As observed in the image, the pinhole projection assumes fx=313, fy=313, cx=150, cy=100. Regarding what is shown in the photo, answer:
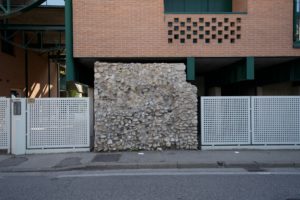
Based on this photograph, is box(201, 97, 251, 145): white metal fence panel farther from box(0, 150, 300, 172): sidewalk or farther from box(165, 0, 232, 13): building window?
box(165, 0, 232, 13): building window

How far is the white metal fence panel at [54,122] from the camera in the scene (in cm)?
1043

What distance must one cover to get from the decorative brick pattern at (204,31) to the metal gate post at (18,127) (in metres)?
5.62

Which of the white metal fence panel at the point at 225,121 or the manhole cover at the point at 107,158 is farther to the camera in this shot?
the white metal fence panel at the point at 225,121

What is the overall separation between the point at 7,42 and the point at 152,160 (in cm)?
1152

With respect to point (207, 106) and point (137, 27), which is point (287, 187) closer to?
point (207, 106)

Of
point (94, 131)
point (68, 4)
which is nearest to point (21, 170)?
point (94, 131)

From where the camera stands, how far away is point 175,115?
10.7 meters

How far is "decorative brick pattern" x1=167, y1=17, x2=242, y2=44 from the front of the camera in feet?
36.8

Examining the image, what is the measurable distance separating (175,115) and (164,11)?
157 inches

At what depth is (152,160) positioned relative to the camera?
352 inches

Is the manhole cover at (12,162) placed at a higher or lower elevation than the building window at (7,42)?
lower

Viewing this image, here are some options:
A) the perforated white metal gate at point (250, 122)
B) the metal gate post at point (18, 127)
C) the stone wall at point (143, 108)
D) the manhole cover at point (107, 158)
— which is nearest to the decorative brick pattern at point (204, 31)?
the stone wall at point (143, 108)

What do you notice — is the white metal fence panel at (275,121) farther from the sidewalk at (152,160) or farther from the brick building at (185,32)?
the brick building at (185,32)

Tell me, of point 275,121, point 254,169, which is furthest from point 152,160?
point 275,121
